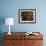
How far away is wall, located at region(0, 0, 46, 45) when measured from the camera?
14.6ft

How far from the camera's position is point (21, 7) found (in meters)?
4.45

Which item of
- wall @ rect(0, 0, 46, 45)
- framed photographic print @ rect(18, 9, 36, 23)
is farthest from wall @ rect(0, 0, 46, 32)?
framed photographic print @ rect(18, 9, 36, 23)

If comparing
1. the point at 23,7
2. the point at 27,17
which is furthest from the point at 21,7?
the point at 27,17

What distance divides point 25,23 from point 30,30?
306 mm

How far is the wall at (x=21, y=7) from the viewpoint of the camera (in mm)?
4461

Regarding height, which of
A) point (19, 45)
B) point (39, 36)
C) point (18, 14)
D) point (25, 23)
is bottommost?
point (19, 45)

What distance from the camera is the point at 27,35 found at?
12.9 ft

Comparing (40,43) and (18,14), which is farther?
(18,14)

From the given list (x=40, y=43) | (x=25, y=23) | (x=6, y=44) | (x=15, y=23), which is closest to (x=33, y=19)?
(x=25, y=23)

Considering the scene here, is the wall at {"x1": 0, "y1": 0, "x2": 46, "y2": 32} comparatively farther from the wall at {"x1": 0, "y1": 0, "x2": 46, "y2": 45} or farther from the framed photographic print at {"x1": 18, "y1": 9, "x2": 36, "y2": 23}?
the framed photographic print at {"x1": 18, "y1": 9, "x2": 36, "y2": 23}

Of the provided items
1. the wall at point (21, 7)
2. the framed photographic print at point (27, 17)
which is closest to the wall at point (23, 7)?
the wall at point (21, 7)

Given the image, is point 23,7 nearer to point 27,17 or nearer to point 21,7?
point 21,7

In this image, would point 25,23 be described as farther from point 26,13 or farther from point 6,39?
point 6,39

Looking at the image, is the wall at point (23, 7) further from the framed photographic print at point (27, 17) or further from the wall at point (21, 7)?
the framed photographic print at point (27, 17)
